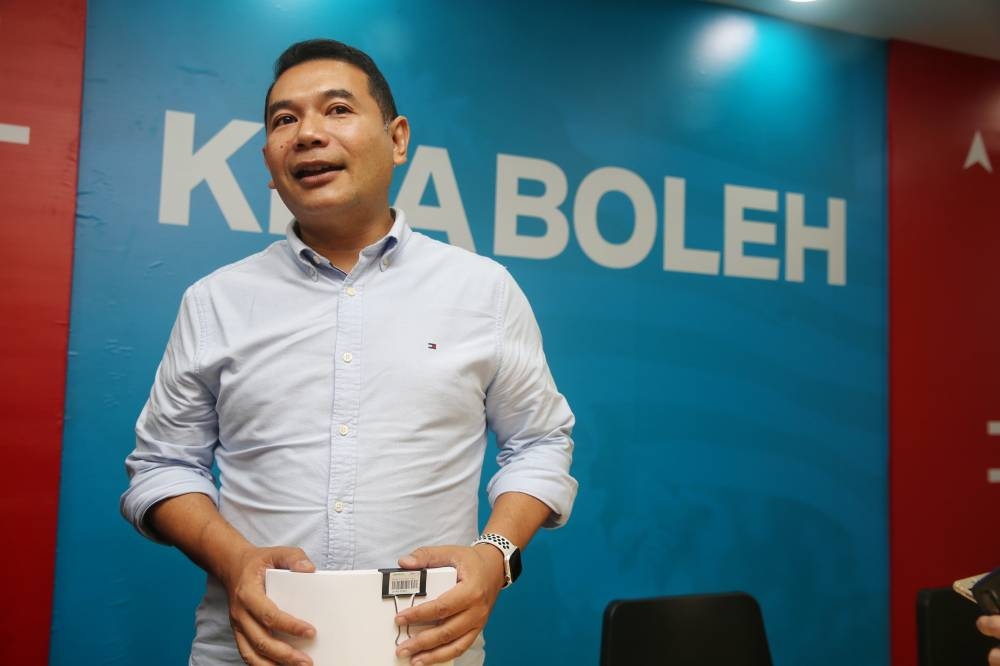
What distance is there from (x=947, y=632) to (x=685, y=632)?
0.62 meters

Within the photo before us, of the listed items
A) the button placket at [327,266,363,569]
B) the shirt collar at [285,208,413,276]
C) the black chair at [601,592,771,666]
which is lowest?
the black chair at [601,592,771,666]

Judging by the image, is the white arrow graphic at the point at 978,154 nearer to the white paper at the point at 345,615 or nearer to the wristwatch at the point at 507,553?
the wristwatch at the point at 507,553

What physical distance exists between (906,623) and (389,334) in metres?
2.93

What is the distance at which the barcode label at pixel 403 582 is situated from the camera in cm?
102

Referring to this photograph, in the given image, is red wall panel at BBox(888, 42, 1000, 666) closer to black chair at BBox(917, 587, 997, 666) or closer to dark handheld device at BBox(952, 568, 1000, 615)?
black chair at BBox(917, 587, 997, 666)

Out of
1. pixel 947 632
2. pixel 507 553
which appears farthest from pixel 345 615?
pixel 947 632

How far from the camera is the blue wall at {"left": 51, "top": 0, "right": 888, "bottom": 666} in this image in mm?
2438

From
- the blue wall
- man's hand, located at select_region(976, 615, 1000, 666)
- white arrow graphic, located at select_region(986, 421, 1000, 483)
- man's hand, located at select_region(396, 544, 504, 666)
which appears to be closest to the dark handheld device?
man's hand, located at select_region(976, 615, 1000, 666)

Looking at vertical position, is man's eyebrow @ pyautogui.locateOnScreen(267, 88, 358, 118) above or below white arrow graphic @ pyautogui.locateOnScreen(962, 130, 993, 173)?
below

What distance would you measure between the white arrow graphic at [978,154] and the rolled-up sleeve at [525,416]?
9.74 feet

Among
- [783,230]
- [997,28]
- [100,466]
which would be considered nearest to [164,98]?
[100,466]

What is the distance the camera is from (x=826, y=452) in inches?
131

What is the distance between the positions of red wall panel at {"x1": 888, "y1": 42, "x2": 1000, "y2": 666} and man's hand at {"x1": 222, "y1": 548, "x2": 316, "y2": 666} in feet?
9.83

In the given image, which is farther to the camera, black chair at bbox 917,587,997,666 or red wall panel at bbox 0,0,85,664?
red wall panel at bbox 0,0,85,664
